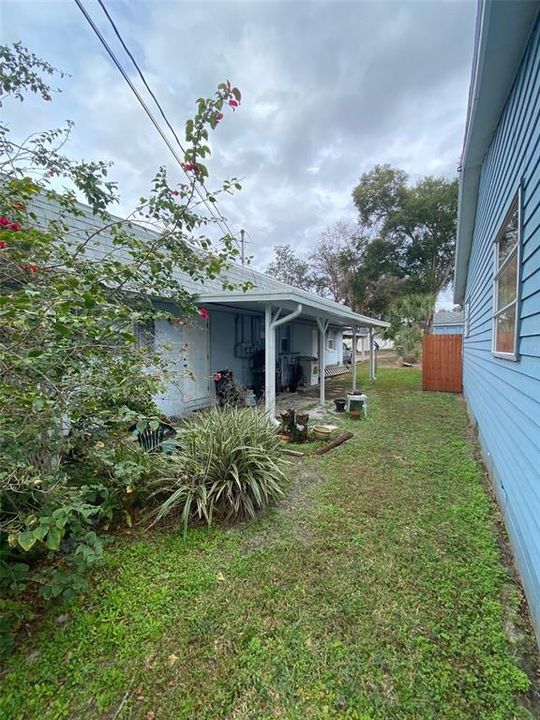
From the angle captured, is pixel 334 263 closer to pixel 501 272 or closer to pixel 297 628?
pixel 501 272

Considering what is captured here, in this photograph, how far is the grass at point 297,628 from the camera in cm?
156

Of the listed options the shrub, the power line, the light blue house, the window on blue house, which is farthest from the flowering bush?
the window on blue house

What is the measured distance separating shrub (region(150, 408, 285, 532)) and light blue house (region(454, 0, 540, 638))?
2073 millimetres

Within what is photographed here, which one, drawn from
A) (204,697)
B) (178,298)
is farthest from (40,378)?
(178,298)

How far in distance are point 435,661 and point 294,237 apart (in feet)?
109

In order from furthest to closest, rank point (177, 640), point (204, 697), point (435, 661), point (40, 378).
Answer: point (40, 378) → point (177, 640) → point (435, 661) → point (204, 697)

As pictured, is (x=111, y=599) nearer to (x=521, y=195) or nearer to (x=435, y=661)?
(x=435, y=661)

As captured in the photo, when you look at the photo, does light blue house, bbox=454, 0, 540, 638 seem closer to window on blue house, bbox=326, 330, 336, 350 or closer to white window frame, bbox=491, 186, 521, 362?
white window frame, bbox=491, 186, 521, 362

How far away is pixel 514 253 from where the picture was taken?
300 centimetres

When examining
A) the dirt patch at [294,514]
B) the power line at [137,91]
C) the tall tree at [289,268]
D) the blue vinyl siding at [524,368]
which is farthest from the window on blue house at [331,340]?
the tall tree at [289,268]

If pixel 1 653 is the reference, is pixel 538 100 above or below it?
above

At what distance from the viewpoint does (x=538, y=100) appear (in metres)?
2.22

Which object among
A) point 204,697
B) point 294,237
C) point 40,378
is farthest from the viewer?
point 294,237

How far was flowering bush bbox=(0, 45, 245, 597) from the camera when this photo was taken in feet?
5.77
